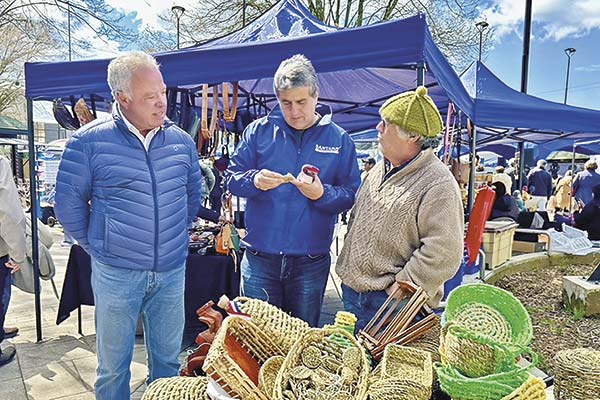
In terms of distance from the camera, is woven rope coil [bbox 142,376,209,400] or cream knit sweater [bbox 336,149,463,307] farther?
cream knit sweater [bbox 336,149,463,307]

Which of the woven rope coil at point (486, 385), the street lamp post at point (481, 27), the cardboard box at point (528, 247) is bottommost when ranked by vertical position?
the cardboard box at point (528, 247)

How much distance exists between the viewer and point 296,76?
1.77m

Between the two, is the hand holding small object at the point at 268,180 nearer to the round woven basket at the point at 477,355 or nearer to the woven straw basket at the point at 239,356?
the woven straw basket at the point at 239,356

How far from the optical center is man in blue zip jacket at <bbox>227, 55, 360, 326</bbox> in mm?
1863

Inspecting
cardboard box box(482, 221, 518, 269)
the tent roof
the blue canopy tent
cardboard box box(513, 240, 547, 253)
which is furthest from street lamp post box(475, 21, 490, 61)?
the blue canopy tent

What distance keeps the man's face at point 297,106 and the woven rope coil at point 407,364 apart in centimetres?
102

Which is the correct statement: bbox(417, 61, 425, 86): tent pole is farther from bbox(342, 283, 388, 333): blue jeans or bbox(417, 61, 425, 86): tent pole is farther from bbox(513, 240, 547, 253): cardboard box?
bbox(513, 240, 547, 253): cardboard box

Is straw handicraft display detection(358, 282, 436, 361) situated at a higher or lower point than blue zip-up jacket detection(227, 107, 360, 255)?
lower

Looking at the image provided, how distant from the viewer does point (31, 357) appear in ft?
10.1

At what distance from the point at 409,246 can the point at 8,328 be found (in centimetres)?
329

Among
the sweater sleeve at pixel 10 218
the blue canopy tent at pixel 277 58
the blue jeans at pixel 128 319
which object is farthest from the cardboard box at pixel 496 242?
the sweater sleeve at pixel 10 218

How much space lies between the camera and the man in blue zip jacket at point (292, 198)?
1863mm

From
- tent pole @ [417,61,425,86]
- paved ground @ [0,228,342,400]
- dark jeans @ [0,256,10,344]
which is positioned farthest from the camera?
dark jeans @ [0,256,10,344]

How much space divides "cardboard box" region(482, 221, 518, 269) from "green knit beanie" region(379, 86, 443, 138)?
3.23m
